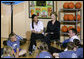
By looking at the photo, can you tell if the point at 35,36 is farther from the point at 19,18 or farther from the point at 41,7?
the point at 19,18

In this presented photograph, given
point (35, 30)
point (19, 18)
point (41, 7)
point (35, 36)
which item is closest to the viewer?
point (35, 36)

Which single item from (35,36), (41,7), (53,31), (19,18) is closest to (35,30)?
(35,36)

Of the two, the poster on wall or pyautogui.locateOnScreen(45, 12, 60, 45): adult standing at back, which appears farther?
the poster on wall

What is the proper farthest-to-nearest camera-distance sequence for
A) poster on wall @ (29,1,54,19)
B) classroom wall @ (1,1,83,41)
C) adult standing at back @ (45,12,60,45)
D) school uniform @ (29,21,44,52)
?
1. classroom wall @ (1,1,83,41)
2. poster on wall @ (29,1,54,19)
3. adult standing at back @ (45,12,60,45)
4. school uniform @ (29,21,44,52)

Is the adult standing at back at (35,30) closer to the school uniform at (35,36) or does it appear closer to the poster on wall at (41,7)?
the school uniform at (35,36)

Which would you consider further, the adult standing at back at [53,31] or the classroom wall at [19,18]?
the classroom wall at [19,18]

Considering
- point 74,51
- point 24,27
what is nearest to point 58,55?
point 74,51

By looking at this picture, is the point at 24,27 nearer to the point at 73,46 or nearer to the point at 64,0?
the point at 64,0

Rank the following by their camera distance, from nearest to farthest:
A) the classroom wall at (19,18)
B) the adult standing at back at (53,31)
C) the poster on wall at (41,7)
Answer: the adult standing at back at (53,31) < the poster on wall at (41,7) < the classroom wall at (19,18)

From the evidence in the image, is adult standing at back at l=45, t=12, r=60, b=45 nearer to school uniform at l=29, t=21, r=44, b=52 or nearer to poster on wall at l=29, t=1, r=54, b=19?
school uniform at l=29, t=21, r=44, b=52

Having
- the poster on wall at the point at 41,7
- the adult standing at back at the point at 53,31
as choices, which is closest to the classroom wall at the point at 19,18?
the poster on wall at the point at 41,7

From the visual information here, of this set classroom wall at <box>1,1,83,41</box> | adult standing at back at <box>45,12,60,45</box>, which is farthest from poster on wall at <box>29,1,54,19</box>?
adult standing at back at <box>45,12,60,45</box>

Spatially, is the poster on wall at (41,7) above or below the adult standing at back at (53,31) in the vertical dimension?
above

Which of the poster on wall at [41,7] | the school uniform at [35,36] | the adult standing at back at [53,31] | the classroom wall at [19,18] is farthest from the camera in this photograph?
the classroom wall at [19,18]
